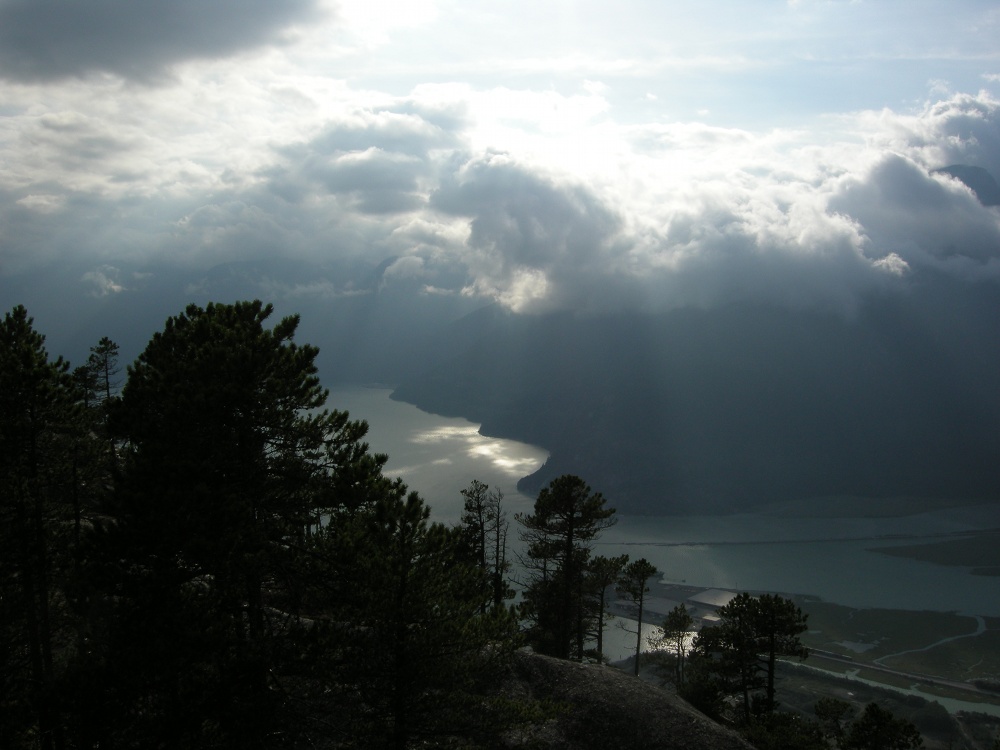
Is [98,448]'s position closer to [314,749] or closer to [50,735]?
[50,735]

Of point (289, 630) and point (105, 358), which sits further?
point (105, 358)

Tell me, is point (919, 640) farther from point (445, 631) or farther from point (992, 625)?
point (445, 631)

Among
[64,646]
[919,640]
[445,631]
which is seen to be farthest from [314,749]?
[919,640]

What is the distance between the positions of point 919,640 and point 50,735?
15926 centimetres

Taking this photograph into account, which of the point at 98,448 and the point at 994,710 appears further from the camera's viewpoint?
the point at 994,710

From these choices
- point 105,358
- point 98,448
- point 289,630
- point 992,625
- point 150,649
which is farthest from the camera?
point 992,625

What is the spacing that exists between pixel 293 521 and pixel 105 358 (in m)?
39.5

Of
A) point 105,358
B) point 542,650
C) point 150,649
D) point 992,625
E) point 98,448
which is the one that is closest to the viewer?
point 150,649

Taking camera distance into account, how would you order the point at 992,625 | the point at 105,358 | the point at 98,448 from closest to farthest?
the point at 98,448 < the point at 105,358 < the point at 992,625

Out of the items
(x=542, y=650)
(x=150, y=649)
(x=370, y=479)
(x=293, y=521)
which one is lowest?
(x=542, y=650)

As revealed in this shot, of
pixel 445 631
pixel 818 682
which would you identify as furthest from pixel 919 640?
pixel 445 631

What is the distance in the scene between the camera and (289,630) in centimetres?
1580

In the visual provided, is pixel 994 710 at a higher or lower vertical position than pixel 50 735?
lower

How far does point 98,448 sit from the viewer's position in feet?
67.0
